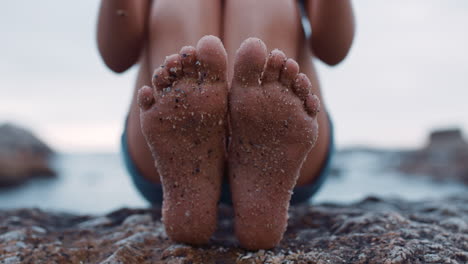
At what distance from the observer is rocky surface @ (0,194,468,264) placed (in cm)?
79

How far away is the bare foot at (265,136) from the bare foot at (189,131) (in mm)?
38

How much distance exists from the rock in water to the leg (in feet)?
13.0

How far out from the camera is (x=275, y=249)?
0.84 meters

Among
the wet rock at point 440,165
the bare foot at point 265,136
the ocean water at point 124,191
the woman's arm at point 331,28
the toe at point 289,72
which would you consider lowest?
the wet rock at point 440,165

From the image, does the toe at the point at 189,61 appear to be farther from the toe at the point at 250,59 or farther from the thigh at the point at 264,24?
the thigh at the point at 264,24

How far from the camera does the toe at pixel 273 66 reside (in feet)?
2.43

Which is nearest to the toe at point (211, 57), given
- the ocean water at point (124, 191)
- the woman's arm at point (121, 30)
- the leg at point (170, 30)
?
the leg at point (170, 30)

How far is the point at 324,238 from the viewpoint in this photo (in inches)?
36.3

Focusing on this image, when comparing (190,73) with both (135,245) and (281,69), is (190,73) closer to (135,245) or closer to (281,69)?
(281,69)

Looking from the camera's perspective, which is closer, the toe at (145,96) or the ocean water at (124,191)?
the toe at (145,96)

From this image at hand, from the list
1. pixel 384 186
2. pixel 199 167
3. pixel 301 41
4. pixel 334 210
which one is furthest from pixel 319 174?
pixel 384 186

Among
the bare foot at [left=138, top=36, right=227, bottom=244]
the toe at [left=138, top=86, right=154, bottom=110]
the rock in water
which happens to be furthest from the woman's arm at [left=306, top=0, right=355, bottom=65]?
the rock in water

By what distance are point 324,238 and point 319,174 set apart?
327 mm

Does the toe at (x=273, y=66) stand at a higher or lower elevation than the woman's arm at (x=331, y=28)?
lower
